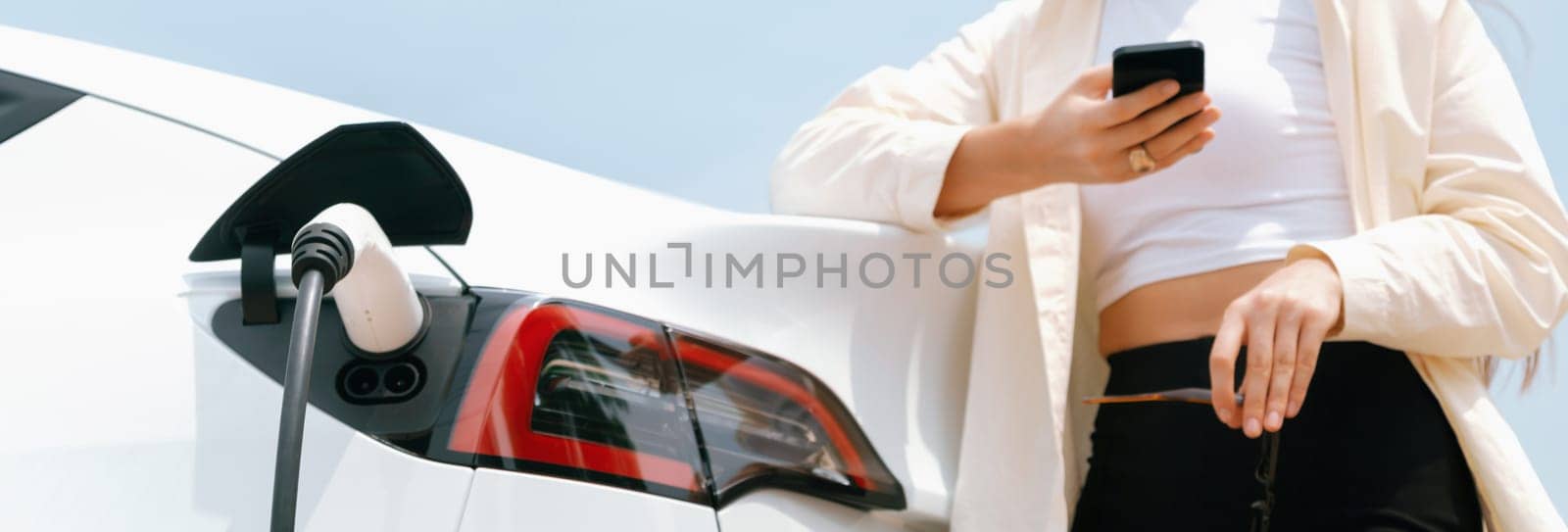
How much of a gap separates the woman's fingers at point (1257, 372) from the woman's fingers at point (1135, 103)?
24 cm

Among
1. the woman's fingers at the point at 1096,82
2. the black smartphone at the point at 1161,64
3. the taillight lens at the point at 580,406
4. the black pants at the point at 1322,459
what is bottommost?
the black pants at the point at 1322,459

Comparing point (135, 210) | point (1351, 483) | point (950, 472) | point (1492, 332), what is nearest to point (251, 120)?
point (135, 210)

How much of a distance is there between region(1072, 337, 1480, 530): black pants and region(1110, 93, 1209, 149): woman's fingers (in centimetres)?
25

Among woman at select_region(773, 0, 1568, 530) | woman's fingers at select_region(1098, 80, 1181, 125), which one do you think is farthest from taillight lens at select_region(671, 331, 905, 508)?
woman's fingers at select_region(1098, 80, 1181, 125)

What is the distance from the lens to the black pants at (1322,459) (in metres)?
1.46

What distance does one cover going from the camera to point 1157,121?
1433 millimetres

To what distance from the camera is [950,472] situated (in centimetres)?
149

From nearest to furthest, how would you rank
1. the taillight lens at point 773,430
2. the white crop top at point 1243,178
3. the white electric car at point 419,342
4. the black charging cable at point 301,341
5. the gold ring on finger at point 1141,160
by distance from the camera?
1. the black charging cable at point 301,341
2. the white electric car at point 419,342
3. the taillight lens at point 773,430
4. the gold ring on finger at point 1141,160
5. the white crop top at point 1243,178

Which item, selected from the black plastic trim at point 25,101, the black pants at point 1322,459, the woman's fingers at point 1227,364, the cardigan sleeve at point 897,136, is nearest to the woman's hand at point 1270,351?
the woman's fingers at point 1227,364

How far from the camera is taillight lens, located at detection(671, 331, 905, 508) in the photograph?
1.23 metres

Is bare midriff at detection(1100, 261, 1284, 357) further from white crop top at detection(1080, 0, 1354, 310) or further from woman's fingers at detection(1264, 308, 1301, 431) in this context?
woman's fingers at detection(1264, 308, 1301, 431)

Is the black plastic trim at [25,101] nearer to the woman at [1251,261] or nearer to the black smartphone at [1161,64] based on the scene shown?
the woman at [1251,261]

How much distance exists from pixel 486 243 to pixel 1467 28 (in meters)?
1.19

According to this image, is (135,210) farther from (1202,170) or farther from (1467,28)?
(1467,28)
